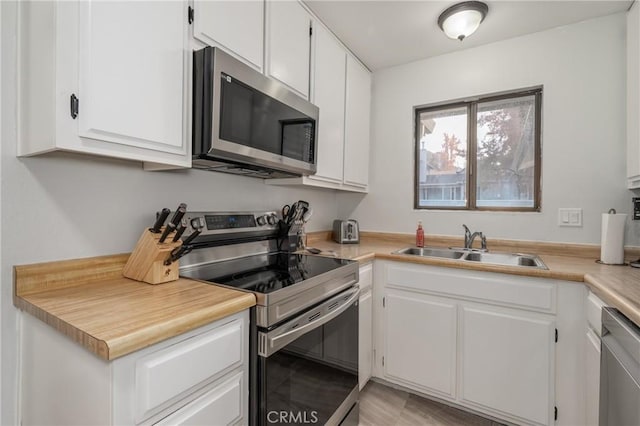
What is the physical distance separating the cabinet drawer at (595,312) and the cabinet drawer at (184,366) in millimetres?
1390

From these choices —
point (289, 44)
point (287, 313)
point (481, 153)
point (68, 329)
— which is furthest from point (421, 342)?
point (289, 44)

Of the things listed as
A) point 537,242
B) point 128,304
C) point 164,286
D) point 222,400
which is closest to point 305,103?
point 164,286

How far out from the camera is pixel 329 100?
79.1 inches

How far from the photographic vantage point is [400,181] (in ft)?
8.30

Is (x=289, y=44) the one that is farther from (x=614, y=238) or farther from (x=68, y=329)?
(x=614, y=238)

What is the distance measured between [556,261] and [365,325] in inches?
46.0

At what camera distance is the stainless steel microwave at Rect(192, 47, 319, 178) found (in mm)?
1161

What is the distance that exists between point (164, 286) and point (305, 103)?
3.72 ft

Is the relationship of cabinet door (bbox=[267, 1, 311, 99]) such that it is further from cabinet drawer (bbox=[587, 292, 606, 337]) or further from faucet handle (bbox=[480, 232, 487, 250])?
cabinet drawer (bbox=[587, 292, 606, 337])

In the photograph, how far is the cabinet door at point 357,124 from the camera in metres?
2.25

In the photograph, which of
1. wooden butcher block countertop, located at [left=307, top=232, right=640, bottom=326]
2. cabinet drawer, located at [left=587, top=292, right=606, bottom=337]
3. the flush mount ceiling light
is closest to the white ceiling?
the flush mount ceiling light

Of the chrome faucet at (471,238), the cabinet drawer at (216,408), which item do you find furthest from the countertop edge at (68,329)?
the chrome faucet at (471,238)

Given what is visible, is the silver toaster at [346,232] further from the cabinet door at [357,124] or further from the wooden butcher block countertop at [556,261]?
the cabinet door at [357,124]

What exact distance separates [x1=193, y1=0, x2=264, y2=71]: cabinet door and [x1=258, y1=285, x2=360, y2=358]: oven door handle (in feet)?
3.71
